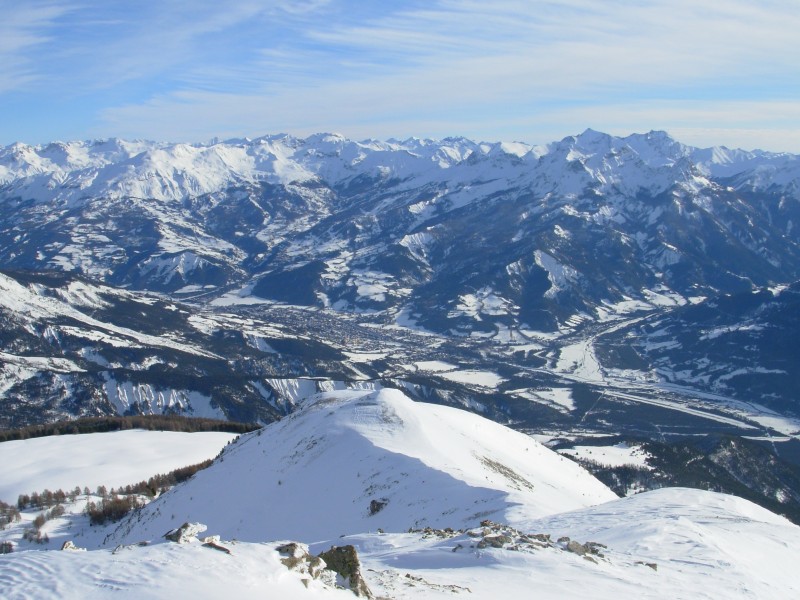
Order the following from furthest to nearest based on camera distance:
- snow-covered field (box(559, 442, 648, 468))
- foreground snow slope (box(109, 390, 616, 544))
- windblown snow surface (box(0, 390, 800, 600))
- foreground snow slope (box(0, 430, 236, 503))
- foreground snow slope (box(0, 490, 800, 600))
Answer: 1. snow-covered field (box(559, 442, 648, 468))
2. foreground snow slope (box(0, 430, 236, 503))
3. foreground snow slope (box(109, 390, 616, 544))
4. windblown snow surface (box(0, 390, 800, 600))
5. foreground snow slope (box(0, 490, 800, 600))

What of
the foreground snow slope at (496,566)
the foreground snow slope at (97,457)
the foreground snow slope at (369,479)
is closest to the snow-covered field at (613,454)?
the foreground snow slope at (369,479)

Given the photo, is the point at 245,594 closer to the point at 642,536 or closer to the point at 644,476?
the point at 642,536

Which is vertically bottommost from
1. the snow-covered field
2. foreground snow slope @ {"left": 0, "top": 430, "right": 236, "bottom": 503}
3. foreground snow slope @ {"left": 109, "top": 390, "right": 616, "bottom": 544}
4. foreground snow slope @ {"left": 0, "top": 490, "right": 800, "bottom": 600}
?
the snow-covered field

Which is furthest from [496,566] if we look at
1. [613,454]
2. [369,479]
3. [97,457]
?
[613,454]

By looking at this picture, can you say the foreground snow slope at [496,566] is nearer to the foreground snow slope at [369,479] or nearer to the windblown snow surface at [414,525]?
the windblown snow surface at [414,525]

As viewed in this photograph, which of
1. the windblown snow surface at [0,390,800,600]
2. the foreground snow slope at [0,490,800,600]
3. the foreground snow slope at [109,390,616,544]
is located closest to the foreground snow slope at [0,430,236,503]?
the foreground snow slope at [109,390,616,544]

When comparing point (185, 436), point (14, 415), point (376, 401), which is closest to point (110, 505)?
point (376, 401)

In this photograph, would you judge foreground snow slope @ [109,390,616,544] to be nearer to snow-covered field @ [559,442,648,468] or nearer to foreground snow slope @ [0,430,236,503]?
foreground snow slope @ [0,430,236,503]
